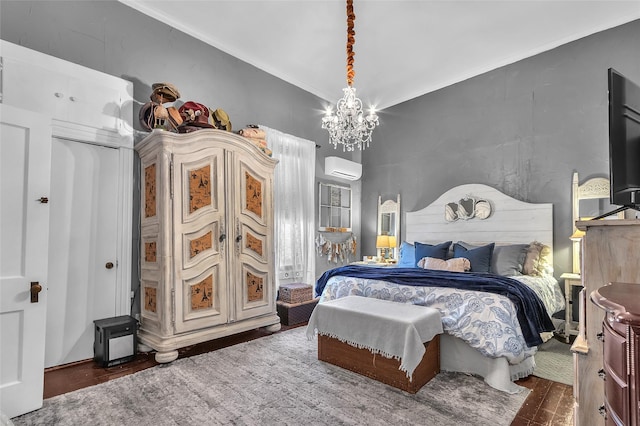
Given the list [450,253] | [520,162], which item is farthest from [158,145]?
[520,162]

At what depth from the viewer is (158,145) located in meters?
2.95

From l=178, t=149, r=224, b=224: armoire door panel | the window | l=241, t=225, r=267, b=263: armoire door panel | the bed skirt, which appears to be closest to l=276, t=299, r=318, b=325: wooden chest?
l=241, t=225, r=267, b=263: armoire door panel

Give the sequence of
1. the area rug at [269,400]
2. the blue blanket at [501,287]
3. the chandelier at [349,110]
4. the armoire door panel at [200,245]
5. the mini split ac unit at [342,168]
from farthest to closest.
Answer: the mini split ac unit at [342,168] < the chandelier at [349,110] < the armoire door panel at [200,245] < the blue blanket at [501,287] < the area rug at [269,400]

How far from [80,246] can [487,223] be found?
4.53 m

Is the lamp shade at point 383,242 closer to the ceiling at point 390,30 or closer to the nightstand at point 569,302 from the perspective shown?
the nightstand at point 569,302

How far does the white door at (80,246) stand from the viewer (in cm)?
280

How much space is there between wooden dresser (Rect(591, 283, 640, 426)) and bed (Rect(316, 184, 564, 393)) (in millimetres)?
1481

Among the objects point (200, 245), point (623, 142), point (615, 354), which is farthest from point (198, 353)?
point (623, 142)

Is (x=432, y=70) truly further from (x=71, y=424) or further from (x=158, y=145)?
(x=71, y=424)

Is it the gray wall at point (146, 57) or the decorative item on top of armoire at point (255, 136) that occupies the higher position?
the gray wall at point (146, 57)

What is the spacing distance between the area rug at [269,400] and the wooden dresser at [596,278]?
65 centimetres

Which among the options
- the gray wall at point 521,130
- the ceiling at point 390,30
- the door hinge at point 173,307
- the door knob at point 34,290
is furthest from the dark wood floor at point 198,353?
the ceiling at point 390,30

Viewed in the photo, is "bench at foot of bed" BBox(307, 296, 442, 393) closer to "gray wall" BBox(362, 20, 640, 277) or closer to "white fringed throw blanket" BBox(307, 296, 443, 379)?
"white fringed throw blanket" BBox(307, 296, 443, 379)

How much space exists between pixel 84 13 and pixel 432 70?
3.97 meters
